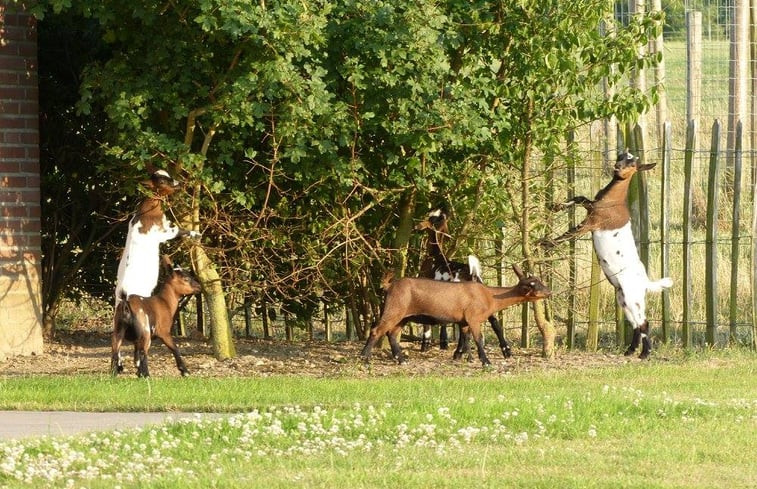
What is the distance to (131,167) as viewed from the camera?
12148 mm

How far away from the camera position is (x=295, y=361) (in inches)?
501

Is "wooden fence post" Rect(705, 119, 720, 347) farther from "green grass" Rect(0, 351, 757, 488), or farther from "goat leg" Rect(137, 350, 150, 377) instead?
"goat leg" Rect(137, 350, 150, 377)

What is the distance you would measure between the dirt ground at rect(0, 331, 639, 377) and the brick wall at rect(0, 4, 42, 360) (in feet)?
1.52

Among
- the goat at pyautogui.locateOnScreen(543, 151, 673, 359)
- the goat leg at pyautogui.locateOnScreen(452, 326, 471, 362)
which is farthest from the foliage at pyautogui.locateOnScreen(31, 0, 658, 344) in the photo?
the goat leg at pyautogui.locateOnScreen(452, 326, 471, 362)

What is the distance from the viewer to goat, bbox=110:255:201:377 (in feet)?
37.0

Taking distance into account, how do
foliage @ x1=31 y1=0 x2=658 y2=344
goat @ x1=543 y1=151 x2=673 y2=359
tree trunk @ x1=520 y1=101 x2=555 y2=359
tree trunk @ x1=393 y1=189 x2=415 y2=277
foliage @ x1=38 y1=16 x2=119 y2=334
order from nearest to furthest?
foliage @ x1=31 y1=0 x2=658 y2=344 < goat @ x1=543 y1=151 x2=673 y2=359 < tree trunk @ x1=520 y1=101 x2=555 y2=359 < tree trunk @ x1=393 y1=189 x2=415 y2=277 < foliage @ x1=38 y1=16 x2=119 y2=334

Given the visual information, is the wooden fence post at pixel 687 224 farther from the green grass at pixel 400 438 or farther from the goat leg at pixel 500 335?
the green grass at pixel 400 438

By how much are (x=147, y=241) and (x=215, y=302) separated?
1296 millimetres

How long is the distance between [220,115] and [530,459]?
16.2 ft

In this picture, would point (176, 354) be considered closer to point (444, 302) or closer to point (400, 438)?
point (444, 302)

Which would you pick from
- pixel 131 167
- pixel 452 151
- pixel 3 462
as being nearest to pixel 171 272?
pixel 131 167

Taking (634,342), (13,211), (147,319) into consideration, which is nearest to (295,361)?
(147,319)

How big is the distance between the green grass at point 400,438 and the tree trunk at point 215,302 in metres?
1.79

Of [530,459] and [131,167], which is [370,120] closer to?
A: [131,167]
